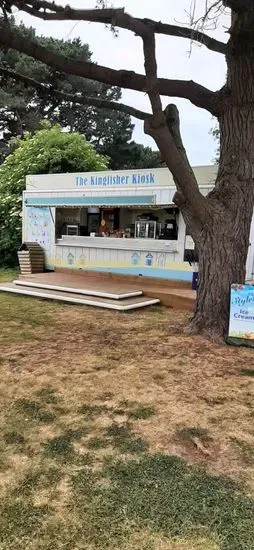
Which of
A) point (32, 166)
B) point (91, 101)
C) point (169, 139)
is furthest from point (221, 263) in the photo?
point (32, 166)

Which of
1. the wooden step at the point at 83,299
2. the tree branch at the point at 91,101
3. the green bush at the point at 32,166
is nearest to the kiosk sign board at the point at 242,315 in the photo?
the wooden step at the point at 83,299

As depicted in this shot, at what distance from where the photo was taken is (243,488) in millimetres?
2570

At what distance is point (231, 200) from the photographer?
5.96 m

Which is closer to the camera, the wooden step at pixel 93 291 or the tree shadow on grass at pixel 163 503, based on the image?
the tree shadow on grass at pixel 163 503

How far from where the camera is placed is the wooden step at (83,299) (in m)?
8.11

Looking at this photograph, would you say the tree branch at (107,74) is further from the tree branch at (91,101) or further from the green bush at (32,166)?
the green bush at (32,166)

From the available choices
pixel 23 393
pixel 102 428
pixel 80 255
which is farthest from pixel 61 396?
pixel 80 255

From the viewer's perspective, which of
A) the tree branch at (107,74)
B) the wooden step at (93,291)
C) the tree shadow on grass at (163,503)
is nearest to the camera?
the tree shadow on grass at (163,503)

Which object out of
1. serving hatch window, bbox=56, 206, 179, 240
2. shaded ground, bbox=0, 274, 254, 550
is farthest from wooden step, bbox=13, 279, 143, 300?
shaded ground, bbox=0, 274, 254, 550

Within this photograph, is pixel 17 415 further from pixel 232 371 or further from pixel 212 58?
pixel 212 58

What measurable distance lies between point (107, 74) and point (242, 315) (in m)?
3.83

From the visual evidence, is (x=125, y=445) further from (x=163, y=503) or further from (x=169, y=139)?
(x=169, y=139)

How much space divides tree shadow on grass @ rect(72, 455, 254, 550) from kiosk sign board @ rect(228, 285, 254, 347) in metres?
3.28

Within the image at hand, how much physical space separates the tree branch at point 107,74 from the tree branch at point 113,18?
402 mm
